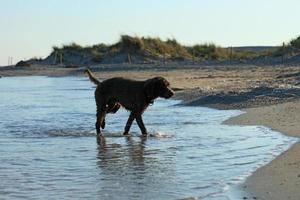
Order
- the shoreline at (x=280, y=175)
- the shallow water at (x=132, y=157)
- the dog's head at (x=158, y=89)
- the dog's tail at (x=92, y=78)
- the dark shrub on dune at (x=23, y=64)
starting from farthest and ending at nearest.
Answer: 1. the dark shrub on dune at (x=23, y=64)
2. the dog's tail at (x=92, y=78)
3. the dog's head at (x=158, y=89)
4. the shallow water at (x=132, y=157)
5. the shoreline at (x=280, y=175)

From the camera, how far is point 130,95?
474 inches

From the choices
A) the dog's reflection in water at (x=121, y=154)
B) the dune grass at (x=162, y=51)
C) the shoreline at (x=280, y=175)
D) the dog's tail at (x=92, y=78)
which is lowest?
the dog's reflection in water at (x=121, y=154)

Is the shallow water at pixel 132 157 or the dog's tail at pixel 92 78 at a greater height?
the dog's tail at pixel 92 78

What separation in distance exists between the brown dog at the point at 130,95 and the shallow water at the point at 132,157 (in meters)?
0.34

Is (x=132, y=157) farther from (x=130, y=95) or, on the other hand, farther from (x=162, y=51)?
(x=162, y=51)

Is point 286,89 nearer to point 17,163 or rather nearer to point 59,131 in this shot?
point 59,131

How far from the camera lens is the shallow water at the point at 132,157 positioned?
21.0 ft

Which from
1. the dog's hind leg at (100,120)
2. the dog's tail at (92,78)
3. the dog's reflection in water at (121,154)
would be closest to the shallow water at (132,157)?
the dog's reflection in water at (121,154)

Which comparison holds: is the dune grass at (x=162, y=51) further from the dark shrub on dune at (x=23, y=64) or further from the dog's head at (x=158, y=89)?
the dog's head at (x=158, y=89)

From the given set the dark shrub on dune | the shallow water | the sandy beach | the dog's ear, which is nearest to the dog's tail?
the shallow water

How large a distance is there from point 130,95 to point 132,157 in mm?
3608

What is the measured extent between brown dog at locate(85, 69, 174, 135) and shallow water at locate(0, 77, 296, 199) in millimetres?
337

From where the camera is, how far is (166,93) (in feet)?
38.6

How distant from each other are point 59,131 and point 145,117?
10.2ft
